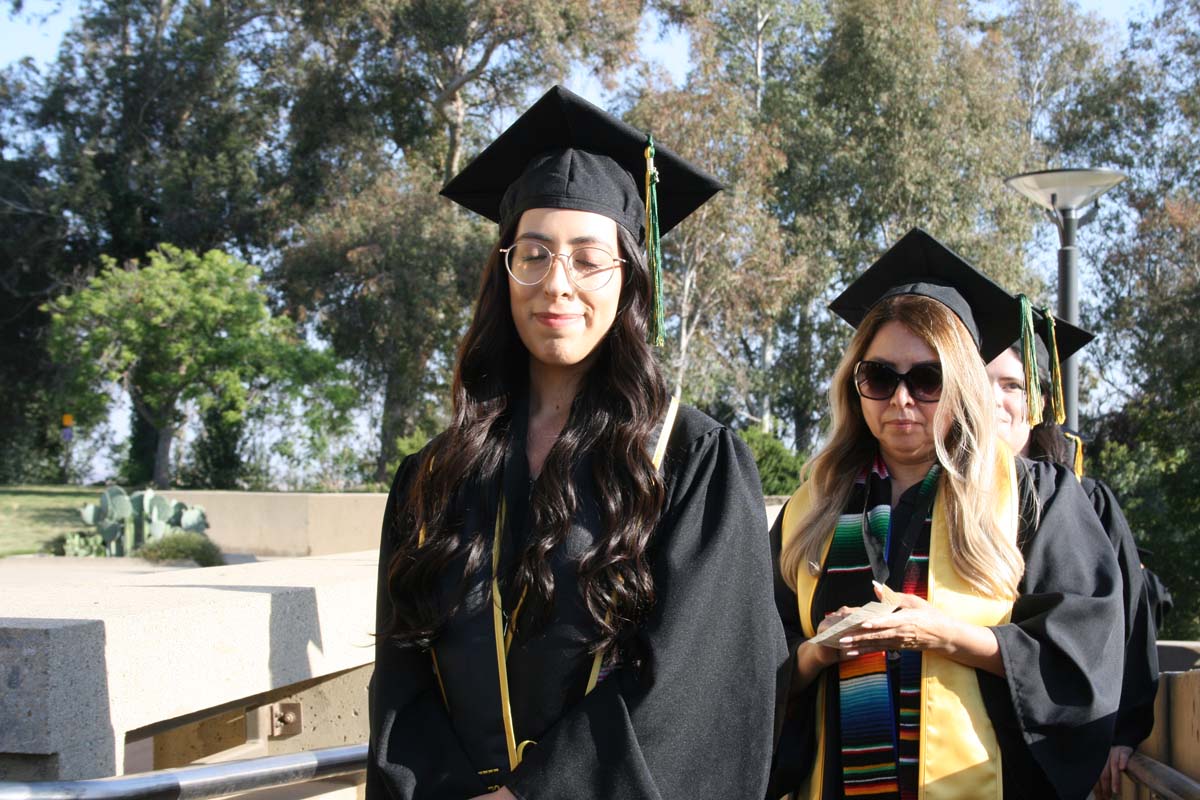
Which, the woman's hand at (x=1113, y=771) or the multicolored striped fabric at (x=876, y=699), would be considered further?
the woman's hand at (x=1113, y=771)

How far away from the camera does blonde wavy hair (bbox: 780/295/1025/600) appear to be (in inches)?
100

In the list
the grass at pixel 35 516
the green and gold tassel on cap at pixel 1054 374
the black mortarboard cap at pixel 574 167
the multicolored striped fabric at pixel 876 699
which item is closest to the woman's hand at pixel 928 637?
the multicolored striped fabric at pixel 876 699

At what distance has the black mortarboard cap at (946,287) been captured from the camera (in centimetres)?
295

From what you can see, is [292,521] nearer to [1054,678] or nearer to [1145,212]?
[1054,678]

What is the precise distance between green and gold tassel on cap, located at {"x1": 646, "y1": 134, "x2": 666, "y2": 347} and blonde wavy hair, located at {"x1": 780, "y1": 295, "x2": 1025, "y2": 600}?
71 centimetres

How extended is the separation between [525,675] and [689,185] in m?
1.11

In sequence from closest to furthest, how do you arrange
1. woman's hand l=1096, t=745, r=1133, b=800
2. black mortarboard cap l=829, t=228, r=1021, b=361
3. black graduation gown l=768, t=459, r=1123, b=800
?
1. black graduation gown l=768, t=459, r=1123, b=800
2. black mortarboard cap l=829, t=228, r=1021, b=361
3. woman's hand l=1096, t=745, r=1133, b=800

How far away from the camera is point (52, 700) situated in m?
2.24

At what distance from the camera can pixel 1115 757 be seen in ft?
10.3

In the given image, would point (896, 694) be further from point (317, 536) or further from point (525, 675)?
point (317, 536)

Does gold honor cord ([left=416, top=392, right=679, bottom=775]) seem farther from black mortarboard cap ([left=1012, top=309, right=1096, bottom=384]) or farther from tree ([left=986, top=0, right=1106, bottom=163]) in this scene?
tree ([left=986, top=0, right=1106, bottom=163])

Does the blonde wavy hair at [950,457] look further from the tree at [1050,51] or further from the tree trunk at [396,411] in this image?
the tree at [1050,51]

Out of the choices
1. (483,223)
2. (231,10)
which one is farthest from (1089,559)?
(231,10)

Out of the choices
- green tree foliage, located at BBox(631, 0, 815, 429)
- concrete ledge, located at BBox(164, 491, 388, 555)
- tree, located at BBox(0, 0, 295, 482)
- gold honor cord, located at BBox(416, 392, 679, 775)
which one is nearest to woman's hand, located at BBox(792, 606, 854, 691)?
gold honor cord, located at BBox(416, 392, 679, 775)
